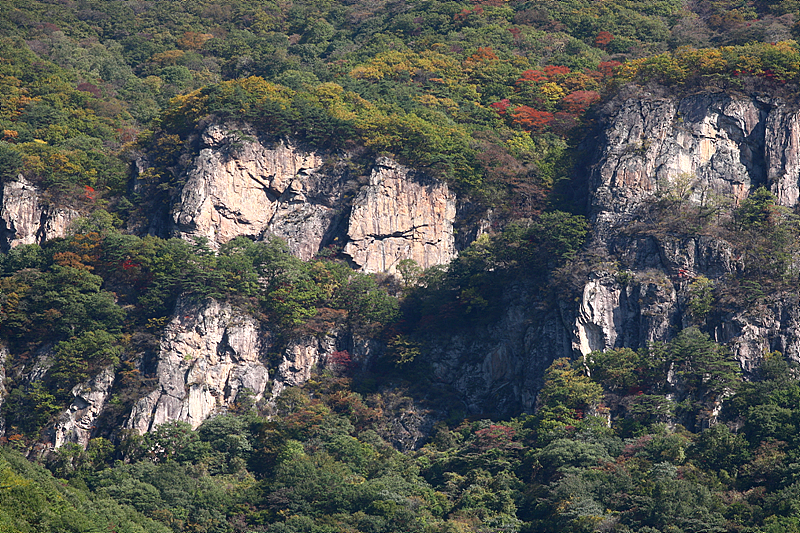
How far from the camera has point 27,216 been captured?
182ft

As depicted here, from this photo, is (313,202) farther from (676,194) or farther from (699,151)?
(699,151)

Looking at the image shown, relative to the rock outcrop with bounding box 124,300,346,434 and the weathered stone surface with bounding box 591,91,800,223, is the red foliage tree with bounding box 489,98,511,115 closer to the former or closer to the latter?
the weathered stone surface with bounding box 591,91,800,223

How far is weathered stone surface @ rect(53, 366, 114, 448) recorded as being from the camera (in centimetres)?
4753

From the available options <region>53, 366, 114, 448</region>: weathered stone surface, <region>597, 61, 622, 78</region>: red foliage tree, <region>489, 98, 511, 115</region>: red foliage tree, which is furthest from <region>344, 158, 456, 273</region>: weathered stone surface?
<region>597, 61, 622, 78</region>: red foliage tree

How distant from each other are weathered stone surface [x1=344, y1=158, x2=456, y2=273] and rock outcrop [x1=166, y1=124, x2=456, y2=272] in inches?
1.8

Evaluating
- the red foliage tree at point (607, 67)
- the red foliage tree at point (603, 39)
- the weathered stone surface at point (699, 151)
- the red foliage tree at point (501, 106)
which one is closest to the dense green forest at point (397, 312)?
the red foliage tree at point (501, 106)

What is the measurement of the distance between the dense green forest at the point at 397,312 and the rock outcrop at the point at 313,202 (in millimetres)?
1221

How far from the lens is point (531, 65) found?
231 feet

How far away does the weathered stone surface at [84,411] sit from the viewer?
156ft

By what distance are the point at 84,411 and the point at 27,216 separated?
38.0 ft

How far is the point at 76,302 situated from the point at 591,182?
22.6 metres

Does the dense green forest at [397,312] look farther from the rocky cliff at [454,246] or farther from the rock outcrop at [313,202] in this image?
the rock outcrop at [313,202]

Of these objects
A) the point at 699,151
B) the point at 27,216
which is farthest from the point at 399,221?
the point at 27,216

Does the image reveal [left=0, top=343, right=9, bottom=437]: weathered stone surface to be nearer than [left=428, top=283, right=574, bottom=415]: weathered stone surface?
Yes
